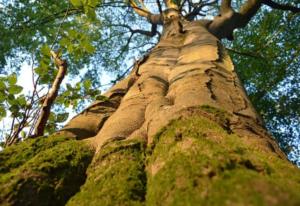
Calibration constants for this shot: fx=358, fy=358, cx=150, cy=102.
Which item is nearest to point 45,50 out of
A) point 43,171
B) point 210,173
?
point 43,171

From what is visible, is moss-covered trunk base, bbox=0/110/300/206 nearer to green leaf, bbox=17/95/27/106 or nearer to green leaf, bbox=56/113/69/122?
green leaf, bbox=17/95/27/106

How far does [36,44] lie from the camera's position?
609 cm

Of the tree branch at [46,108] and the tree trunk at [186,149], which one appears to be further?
the tree branch at [46,108]

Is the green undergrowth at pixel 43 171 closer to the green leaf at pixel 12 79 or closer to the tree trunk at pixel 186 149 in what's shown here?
the tree trunk at pixel 186 149

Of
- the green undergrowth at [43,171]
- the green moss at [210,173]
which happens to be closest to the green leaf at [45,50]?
Answer: the green undergrowth at [43,171]

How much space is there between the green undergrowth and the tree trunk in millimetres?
65

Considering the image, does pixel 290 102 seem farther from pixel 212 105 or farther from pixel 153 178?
pixel 153 178

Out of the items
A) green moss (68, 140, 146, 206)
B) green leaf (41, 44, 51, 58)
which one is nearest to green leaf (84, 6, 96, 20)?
green leaf (41, 44, 51, 58)

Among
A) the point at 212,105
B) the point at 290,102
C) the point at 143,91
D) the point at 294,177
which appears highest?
the point at 290,102

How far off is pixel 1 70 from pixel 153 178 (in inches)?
236

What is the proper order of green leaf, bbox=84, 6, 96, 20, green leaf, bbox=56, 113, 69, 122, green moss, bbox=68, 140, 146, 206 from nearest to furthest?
green moss, bbox=68, 140, 146, 206, green leaf, bbox=84, 6, 96, 20, green leaf, bbox=56, 113, 69, 122

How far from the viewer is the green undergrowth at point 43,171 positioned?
3.71 feet

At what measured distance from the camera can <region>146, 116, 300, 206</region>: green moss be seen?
2.47 feet

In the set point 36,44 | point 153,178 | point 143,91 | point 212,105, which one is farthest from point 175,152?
point 36,44
